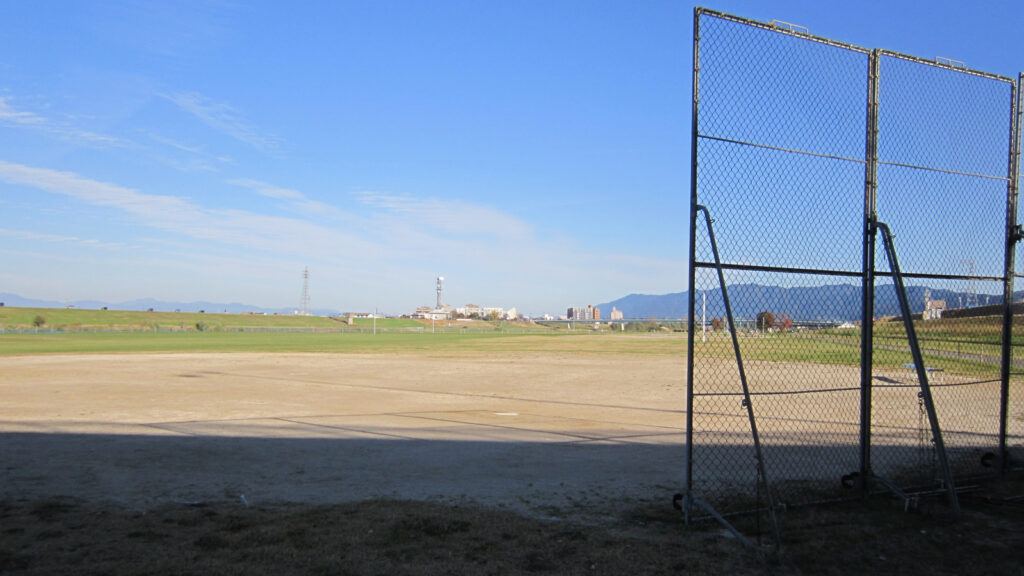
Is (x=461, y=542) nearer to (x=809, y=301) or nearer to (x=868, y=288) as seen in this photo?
(x=809, y=301)

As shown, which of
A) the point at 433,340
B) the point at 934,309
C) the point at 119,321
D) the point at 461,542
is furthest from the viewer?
the point at 119,321

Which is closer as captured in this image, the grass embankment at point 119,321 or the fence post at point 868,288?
the fence post at point 868,288

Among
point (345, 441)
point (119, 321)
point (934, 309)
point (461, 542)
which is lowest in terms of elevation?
point (119, 321)

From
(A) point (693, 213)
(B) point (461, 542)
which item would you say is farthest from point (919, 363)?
(B) point (461, 542)

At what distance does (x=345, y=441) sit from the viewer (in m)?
11.0

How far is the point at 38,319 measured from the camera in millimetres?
94812

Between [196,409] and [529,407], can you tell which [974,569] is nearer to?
[529,407]

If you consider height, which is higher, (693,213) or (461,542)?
(693,213)

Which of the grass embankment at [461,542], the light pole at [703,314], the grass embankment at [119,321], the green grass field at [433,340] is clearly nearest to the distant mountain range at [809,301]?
the light pole at [703,314]

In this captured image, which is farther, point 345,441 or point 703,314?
point 345,441

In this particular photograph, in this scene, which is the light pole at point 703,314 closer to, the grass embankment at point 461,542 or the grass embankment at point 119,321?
the grass embankment at point 461,542

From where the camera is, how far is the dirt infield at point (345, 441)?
25.1 ft

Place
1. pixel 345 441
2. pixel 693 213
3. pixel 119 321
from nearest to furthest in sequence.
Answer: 1. pixel 693 213
2. pixel 345 441
3. pixel 119 321

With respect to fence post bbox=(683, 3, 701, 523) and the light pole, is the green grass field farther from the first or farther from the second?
fence post bbox=(683, 3, 701, 523)
